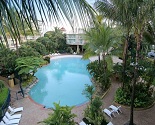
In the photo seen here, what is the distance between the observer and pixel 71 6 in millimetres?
1035

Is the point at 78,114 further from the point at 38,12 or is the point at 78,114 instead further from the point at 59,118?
the point at 38,12

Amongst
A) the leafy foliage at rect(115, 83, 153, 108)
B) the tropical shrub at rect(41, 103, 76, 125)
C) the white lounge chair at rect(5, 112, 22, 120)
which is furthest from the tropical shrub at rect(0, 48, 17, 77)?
the leafy foliage at rect(115, 83, 153, 108)

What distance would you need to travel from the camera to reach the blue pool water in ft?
45.8

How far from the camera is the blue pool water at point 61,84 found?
1395 cm

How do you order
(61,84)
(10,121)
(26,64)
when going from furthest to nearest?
(61,84), (26,64), (10,121)

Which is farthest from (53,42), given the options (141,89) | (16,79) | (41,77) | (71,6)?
(71,6)

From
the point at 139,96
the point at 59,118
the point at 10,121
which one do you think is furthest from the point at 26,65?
the point at 139,96

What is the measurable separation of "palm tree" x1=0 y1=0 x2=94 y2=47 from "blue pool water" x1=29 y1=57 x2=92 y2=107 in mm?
12598

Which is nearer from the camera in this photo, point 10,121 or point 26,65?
point 10,121

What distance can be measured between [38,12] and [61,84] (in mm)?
17296

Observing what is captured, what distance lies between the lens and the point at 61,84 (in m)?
18.0

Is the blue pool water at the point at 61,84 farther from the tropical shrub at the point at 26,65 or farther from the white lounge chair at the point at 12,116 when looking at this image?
the white lounge chair at the point at 12,116

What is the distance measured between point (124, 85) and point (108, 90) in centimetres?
221

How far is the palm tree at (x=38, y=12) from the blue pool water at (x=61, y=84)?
1260cm
